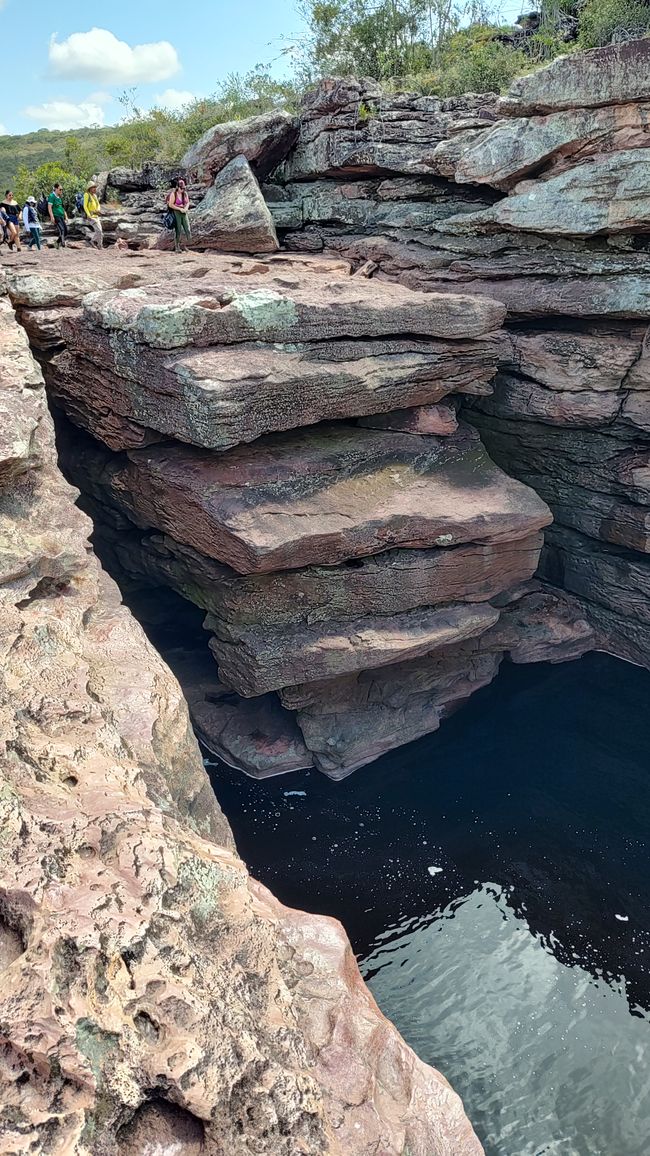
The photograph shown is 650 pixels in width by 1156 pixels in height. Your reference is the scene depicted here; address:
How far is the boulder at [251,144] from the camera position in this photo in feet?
51.5

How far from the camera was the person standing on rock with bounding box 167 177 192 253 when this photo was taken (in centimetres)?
1510

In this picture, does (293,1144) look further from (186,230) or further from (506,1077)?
(186,230)

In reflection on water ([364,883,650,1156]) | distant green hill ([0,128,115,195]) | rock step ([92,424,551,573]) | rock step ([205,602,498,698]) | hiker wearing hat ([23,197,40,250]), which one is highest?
distant green hill ([0,128,115,195])

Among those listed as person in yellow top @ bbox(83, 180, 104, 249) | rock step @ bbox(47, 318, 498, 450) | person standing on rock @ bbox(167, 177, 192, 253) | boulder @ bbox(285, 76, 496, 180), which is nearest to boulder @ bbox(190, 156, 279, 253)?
person standing on rock @ bbox(167, 177, 192, 253)

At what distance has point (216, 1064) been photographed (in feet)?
10.7

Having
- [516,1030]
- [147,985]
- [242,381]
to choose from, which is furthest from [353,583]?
[147,985]

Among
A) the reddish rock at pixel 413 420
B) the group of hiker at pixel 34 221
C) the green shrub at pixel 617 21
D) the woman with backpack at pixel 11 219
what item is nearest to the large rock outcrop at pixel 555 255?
the reddish rock at pixel 413 420

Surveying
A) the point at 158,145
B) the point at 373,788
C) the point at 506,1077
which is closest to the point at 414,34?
the point at 158,145

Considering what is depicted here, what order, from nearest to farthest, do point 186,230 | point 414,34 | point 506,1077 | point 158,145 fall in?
1. point 506,1077
2. point 186,230
3. point 414,34
4. point 158,145

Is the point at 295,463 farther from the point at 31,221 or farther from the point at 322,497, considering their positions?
the point at 31,221

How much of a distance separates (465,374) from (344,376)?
8.50ft

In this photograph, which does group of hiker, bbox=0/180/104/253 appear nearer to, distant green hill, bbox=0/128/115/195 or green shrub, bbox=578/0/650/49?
green shrub, bbox=578/0/650/49

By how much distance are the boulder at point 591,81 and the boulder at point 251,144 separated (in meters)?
5.22

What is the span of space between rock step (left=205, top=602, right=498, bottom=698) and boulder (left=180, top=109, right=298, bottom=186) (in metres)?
10.4
